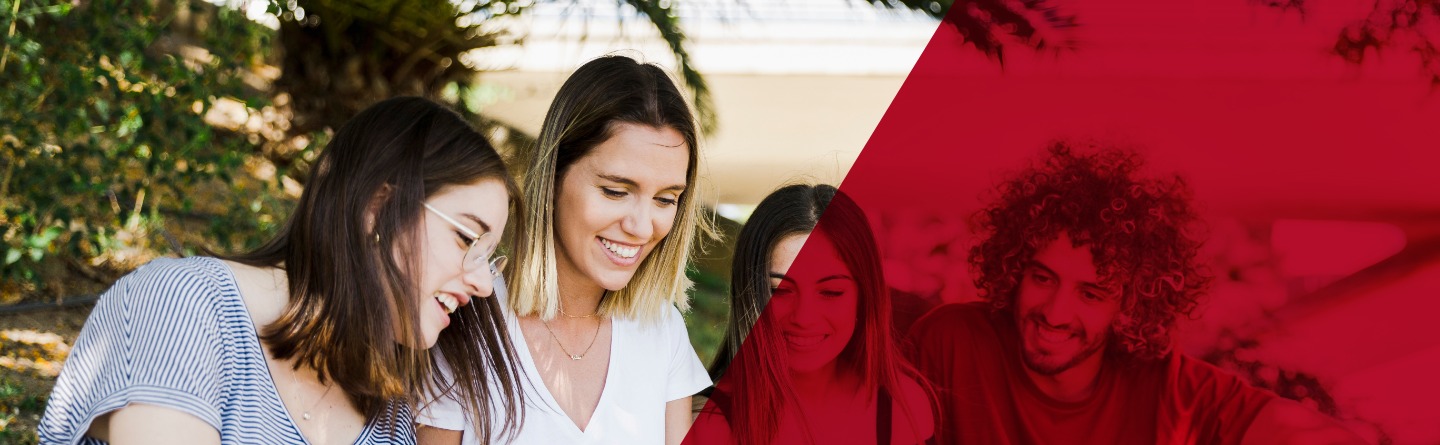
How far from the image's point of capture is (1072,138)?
2830 mm

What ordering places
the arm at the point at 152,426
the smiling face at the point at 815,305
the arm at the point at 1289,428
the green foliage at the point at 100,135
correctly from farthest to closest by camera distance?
the green foliage at the point at 100,135
the smiling face at the point at 815,305
the arm at the point at 1289,428
the arm at the point at 152,426

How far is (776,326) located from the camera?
8.71 feet

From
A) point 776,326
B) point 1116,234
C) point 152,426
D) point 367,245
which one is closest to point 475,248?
point 367,245

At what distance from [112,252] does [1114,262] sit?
352 cm

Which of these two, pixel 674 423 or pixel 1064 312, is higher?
pixel 1064 312

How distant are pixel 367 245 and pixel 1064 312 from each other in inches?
55.1

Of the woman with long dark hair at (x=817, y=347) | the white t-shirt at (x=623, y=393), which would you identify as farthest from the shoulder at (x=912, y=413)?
the white t-shirt at (x=623, y=393)

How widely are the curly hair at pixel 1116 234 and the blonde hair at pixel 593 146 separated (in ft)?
2.27

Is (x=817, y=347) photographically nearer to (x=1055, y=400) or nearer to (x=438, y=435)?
(x=1055, y=400)

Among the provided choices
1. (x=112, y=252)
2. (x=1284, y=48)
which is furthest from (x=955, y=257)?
(x=112, y=252)

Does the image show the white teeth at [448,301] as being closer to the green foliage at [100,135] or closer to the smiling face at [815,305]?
the smiling face at [815,305]

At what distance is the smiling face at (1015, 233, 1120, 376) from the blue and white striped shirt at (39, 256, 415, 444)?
1.51m

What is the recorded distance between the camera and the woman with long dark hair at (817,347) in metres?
2.65

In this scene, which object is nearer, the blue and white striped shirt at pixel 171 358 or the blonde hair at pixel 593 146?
the blue and white striped shirt at pixel 171 358
